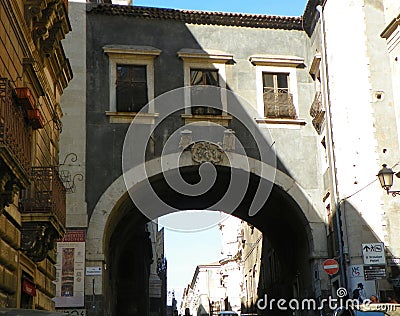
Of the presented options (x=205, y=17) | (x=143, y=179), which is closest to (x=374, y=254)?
(x=143, y=179)

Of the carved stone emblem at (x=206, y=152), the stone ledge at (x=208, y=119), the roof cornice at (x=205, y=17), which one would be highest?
the roof cornice at (x=205, y=17)

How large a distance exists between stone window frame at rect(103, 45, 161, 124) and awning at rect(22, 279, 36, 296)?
1037 centimetres

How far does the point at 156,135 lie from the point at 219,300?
50.6 metres

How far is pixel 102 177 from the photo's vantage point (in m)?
22.9

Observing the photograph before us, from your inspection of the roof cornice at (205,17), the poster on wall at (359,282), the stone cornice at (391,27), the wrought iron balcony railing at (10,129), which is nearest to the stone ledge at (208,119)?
the roof cornice at (205,17)

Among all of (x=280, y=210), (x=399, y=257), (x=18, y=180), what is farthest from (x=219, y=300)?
(x=18, y=180)

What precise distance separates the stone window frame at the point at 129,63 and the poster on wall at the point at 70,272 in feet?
13.4

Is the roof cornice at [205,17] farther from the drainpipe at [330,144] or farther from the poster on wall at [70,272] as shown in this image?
the poster on wall at [70,272]

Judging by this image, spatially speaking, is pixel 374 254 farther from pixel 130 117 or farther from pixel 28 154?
pixel 28 154

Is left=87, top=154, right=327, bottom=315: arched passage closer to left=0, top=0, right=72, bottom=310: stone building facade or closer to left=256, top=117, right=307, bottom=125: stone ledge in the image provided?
left=256, top=117, right=307, bottom=125: stone ledge

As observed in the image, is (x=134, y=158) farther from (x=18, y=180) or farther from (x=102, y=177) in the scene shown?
(x=18, y=180)

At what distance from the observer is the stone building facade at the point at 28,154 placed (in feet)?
32.6

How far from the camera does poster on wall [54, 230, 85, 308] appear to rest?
21656mm

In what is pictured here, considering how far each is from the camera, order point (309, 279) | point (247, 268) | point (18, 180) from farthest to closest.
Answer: point (247, 268)
point (309, 279)
point (18, 180)
